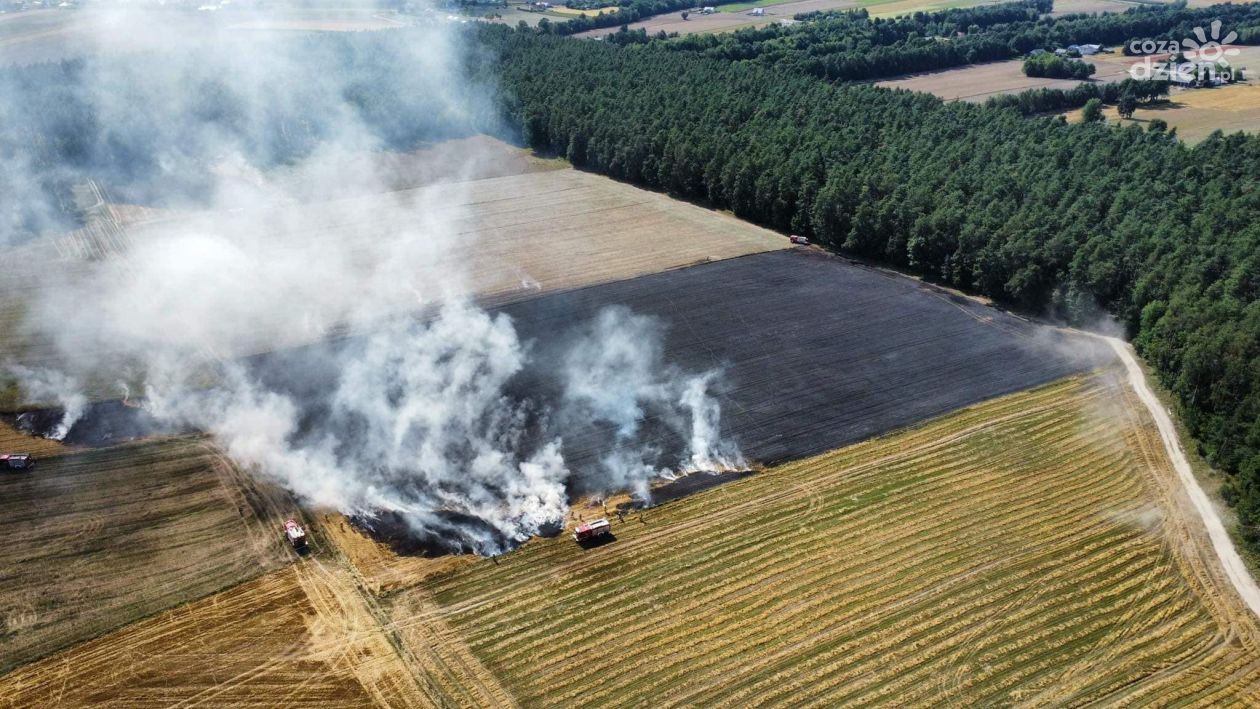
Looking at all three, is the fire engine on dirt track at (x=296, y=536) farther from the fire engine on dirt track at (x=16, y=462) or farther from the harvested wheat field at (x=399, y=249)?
the harvested wheat field at (x=399, y=249)

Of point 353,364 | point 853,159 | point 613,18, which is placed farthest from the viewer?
point 613,18

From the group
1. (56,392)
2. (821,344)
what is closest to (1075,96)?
(821,344)

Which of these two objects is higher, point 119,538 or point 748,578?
point 119,538

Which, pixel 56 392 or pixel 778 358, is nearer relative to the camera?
pixel 56 392

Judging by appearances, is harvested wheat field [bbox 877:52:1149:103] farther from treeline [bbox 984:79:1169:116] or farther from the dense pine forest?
treeline [bbox 984:79:1169:116]

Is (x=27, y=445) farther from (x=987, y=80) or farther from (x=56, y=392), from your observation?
(x=987, y=80)
